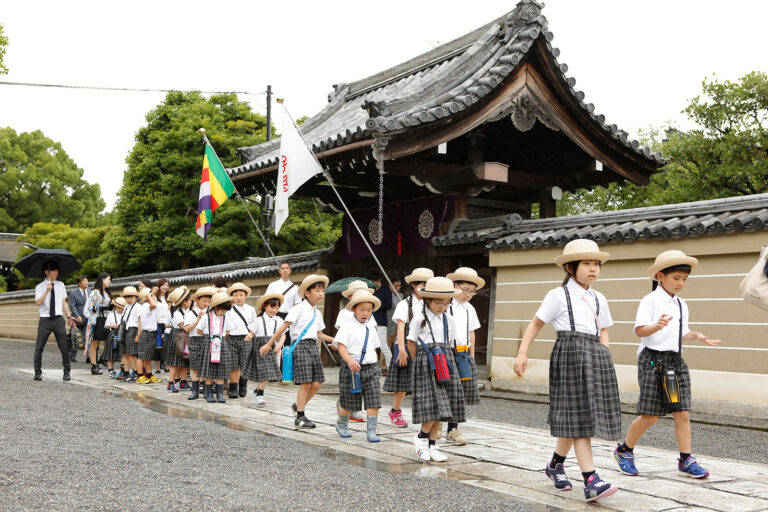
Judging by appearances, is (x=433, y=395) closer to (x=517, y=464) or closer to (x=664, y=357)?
(x=517, y=464)

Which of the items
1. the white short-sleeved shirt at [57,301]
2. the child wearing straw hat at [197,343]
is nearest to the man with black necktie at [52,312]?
the white short-sleeved shirt at [57,301]

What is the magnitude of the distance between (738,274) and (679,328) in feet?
11.8

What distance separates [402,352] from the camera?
21.7ft

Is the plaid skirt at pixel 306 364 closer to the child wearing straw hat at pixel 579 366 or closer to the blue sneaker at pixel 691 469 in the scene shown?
Result: the child wearing straw hat at pixel 579 366

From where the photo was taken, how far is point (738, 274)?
28.3 ft

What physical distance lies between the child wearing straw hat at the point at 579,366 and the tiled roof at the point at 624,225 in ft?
13.9

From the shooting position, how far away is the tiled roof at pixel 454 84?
11422 millimetres

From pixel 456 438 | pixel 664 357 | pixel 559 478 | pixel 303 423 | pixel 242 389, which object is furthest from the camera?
pixel 242 389

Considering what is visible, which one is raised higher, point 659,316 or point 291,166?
point 291,166

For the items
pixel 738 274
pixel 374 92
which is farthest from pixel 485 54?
pixel 738 274

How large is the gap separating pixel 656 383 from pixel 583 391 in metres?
0.98

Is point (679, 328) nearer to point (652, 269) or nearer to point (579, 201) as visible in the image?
point (652, 269)

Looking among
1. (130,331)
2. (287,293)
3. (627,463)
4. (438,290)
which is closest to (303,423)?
(438,290)

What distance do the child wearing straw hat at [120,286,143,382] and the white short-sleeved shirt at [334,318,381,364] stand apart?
643cm
